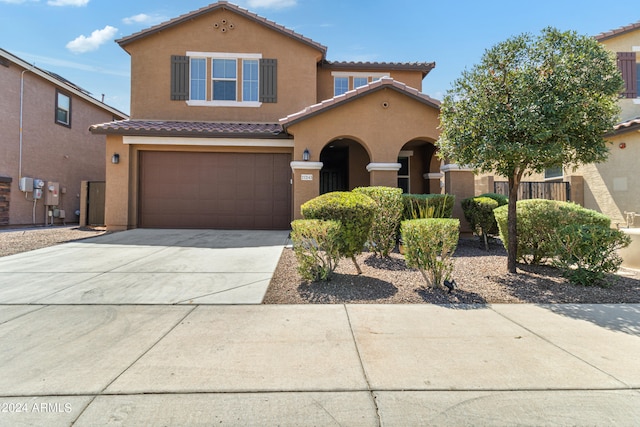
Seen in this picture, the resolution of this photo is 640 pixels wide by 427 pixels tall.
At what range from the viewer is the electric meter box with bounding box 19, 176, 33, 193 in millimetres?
14016

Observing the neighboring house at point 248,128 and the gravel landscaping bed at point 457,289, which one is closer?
the gravel landscaping bed at point 457,289

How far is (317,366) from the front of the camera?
3135 mm

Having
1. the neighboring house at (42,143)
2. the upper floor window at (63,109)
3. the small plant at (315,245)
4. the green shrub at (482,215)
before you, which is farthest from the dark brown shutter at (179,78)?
the green shrub at (482,215)

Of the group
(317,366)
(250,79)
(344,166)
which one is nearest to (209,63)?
(250,79)

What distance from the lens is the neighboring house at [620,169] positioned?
37.0ft

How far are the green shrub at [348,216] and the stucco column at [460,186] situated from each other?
5.34m

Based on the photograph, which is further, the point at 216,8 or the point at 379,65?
the point at 379,65

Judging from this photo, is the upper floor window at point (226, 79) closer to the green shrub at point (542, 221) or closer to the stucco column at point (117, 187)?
the stucco column at point (117, 187)

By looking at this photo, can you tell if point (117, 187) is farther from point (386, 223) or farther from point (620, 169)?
point (620, 169)

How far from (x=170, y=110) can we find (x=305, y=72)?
536cm

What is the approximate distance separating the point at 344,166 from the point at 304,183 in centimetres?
390

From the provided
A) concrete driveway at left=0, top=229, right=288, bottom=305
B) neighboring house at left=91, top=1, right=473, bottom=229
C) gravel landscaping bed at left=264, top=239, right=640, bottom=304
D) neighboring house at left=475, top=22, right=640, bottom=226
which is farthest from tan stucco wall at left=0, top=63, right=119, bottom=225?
neighboring house at left=475, top=22, right=640, bottom=226

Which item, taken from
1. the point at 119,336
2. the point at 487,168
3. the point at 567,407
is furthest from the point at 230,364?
the point at 487,168

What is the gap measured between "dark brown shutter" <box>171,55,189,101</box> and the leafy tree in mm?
10377
